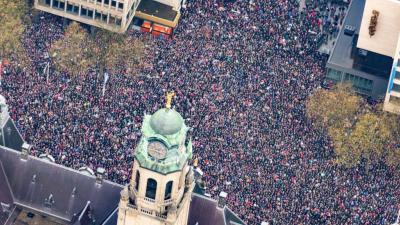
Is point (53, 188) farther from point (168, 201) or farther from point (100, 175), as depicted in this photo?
point (168, 201)

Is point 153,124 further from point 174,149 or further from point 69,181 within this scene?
point 69,181

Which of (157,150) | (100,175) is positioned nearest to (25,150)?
(100,175)

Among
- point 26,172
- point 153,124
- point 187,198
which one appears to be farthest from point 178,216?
point 26,172

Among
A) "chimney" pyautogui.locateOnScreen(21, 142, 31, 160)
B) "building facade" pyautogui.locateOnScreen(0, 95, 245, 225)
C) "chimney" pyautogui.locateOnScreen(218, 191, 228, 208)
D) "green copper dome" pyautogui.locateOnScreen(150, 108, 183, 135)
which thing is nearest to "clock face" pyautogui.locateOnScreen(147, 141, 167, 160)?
"green copper dome" pyautogui.locateOnScreen(150, 108, 183, 135)

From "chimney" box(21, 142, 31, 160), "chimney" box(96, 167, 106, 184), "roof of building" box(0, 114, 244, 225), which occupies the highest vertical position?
"chimney" box(21, 142, 31, 160)

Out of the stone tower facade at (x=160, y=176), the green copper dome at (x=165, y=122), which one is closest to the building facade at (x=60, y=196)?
the stone tower facade at (x=160, y=176)

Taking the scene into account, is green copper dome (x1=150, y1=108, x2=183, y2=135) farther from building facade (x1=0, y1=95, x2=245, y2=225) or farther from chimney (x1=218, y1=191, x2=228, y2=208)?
chimney (x1=218, y1=191, x2=228, y2=208)
